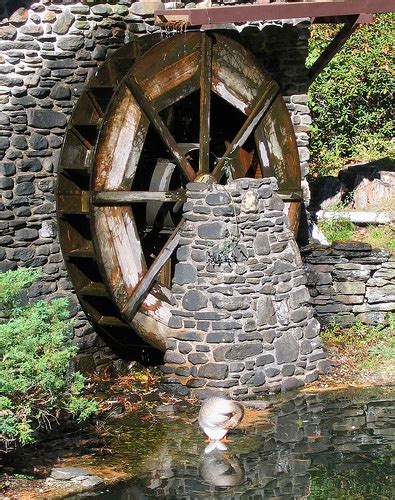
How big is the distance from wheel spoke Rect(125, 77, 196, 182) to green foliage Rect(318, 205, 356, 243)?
2323 mm

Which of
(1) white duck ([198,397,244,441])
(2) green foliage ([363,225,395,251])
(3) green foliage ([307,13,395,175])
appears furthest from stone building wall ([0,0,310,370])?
(3) green foliage ([307,13,395,175])

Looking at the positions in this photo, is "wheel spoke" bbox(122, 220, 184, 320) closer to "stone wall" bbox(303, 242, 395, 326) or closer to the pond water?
the pond water

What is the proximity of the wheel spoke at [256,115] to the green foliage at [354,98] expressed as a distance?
3446 millimetres

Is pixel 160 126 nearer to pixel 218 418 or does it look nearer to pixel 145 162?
pixel 145 162

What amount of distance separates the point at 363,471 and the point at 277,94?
4003mm

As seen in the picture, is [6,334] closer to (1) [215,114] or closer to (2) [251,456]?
(2) [251,456]

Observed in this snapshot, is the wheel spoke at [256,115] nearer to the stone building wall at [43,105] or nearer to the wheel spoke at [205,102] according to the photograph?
the wheel spoke at [205,102]

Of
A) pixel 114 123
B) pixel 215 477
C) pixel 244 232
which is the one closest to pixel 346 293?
pixel 244 232

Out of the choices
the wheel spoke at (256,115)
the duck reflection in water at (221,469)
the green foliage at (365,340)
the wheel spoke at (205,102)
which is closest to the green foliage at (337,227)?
the green foliage at (365,340)

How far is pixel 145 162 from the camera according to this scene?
10.4 m

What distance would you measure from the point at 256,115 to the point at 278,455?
349 cm

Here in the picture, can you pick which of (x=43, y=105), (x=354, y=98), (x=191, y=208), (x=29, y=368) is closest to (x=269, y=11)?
(x=191, y=208)

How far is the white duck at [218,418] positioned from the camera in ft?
26.0

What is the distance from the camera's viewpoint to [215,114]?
10.8 metres
